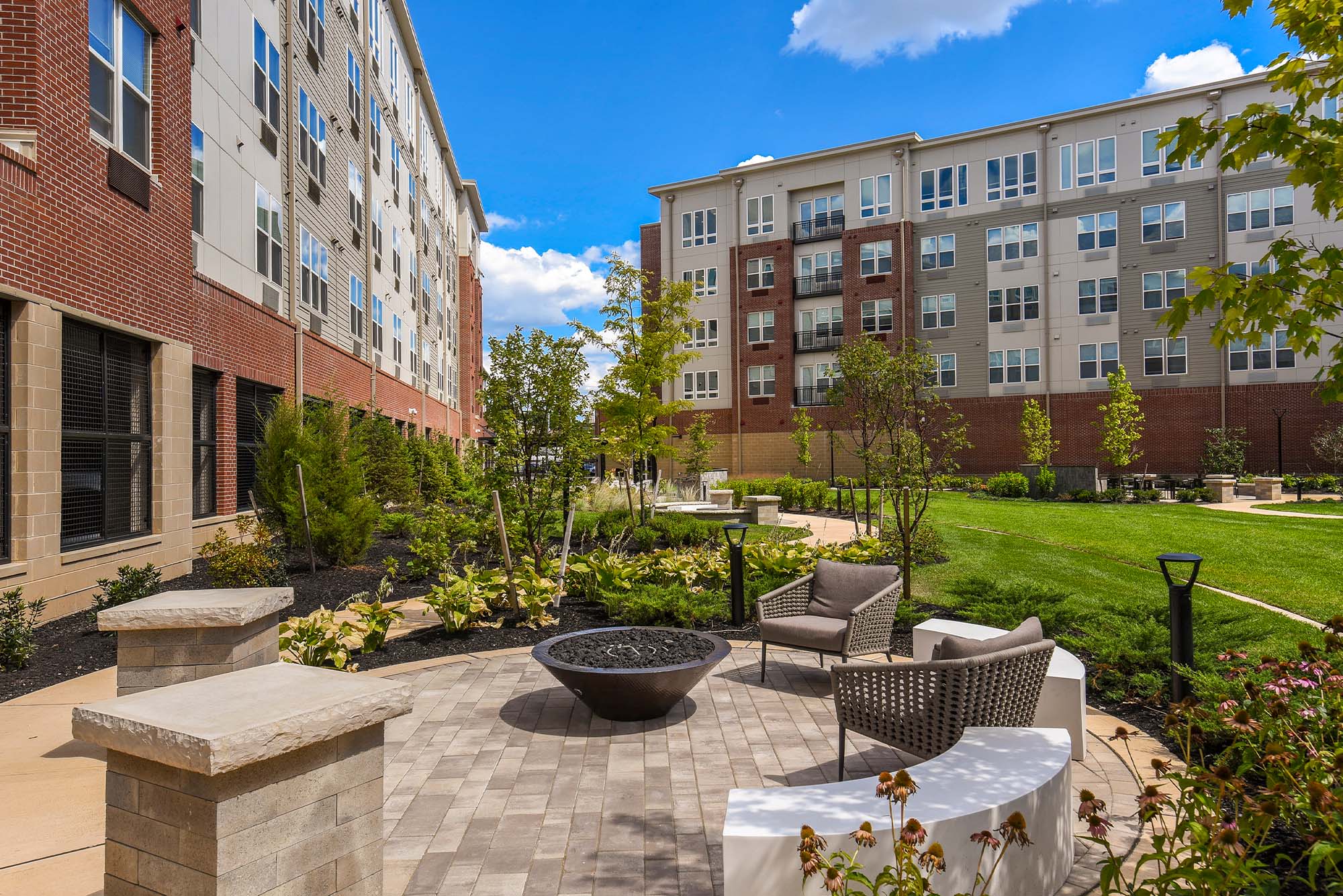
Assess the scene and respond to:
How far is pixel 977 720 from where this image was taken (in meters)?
3.73

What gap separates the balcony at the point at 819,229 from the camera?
3847 cm

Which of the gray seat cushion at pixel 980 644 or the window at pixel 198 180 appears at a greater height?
the window at pixel 198 180

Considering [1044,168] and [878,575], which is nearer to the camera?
[878,575]

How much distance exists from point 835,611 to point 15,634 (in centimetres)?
699

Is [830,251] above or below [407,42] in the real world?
below

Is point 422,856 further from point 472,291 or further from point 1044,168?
point 472,291

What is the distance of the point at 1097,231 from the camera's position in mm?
33531

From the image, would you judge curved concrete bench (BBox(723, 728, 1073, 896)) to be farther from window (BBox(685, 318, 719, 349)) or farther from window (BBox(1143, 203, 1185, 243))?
window (BBox(685, 318, 719, 349))

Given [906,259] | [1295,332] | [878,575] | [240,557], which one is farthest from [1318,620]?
[906,259]

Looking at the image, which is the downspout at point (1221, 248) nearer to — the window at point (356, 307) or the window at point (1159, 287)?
the window at point (1159, 287)

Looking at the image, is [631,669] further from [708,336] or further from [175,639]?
[708,336]

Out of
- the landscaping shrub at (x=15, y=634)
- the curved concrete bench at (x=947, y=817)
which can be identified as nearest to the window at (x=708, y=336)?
the landscaping shrub at (x=15, y=634)

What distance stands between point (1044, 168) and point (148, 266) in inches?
1403

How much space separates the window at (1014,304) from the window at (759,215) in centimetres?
1192
